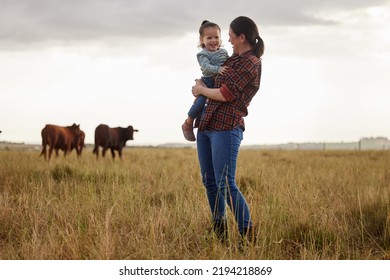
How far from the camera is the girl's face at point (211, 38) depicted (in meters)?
3.43

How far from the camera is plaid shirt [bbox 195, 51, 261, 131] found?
3.25m

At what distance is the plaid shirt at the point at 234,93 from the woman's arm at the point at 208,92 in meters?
0.03

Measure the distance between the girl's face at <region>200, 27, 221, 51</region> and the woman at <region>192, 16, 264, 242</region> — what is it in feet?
0.39

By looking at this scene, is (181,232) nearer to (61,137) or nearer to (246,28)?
(246,28)

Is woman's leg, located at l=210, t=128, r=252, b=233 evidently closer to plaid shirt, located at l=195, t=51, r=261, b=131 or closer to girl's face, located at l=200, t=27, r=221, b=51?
plaid shirt, located at l=195, t=51, r=261, b=131

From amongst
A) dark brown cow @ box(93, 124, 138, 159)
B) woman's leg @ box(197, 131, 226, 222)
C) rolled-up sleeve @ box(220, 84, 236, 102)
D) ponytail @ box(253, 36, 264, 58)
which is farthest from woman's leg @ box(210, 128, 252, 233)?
dark brown cow @ box(93, 124, 138, 159)

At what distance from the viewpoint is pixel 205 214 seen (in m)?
4.31

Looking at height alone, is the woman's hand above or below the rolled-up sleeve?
above

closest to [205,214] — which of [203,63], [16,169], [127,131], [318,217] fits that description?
[318,217]

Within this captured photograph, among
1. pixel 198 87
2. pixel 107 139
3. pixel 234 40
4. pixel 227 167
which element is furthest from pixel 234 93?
pixel 107 139

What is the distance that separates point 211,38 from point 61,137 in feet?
49.8

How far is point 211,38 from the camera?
11.3 feet
